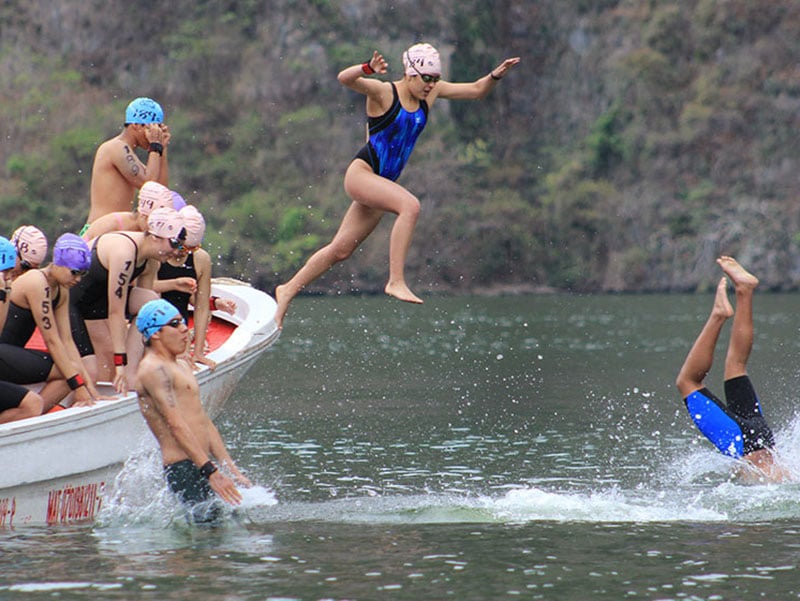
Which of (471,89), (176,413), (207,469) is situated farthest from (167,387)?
(471,89)

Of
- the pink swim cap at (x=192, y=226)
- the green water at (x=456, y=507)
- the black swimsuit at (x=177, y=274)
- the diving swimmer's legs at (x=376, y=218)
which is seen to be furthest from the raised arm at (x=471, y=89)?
the green water at (x=456, y=507)

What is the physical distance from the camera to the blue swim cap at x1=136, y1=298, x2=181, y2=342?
1138 cm

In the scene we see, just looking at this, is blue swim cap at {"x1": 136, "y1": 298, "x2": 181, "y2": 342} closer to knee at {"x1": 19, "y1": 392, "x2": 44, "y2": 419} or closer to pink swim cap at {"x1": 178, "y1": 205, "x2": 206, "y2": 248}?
knee at {"x1": 19, "y1": 392, "x2": 44, "y2": 419}

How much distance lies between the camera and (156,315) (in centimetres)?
1140

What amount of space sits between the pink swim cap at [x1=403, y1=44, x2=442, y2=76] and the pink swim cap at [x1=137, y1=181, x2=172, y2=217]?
2311mm

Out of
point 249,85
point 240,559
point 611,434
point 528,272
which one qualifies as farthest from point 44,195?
point 240,559

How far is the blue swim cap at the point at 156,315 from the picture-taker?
448 inches

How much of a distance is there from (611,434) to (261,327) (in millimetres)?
5439

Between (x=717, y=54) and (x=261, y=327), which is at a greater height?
(x=717, y=54)

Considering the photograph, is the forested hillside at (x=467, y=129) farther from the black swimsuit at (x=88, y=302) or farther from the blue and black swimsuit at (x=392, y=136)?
the black swimsuit at (x=88, y=302)

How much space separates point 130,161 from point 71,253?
7.13ft

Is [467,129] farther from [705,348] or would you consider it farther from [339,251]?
[705,348]

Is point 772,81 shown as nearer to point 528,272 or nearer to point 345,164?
point 528,272

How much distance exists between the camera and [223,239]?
68.9 metres
